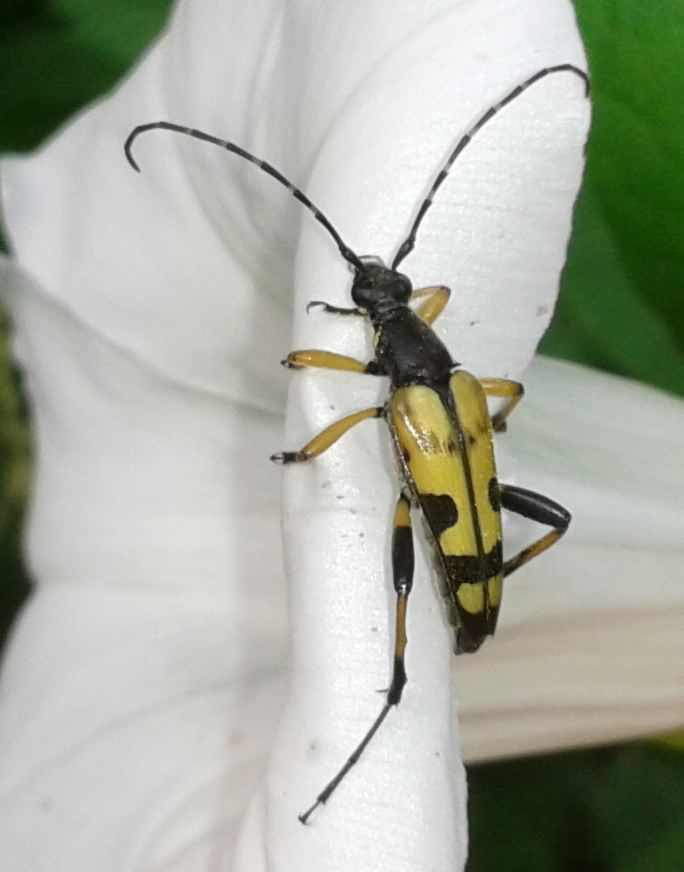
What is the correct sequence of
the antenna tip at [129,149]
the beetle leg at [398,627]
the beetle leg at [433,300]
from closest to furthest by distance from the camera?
the beetle leg at [398,627], the beetle leg at [433,300], the antenna tip at [129,149]

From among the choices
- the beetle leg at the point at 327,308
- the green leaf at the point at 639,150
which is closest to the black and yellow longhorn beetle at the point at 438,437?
the beetle leg at the point at 327,308

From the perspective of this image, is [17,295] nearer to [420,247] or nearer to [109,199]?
[109,199]

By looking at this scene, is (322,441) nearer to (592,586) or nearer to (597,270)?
(592,586)

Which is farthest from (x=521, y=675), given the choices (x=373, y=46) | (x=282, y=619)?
(x=373, y=46)

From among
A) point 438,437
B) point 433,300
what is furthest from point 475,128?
point 438,437

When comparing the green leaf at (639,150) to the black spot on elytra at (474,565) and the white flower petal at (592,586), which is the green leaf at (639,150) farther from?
the black spot on elytra at (474,565)

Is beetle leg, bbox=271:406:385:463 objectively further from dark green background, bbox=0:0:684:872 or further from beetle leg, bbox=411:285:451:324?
dark green background, bbox=0:0:684:872
